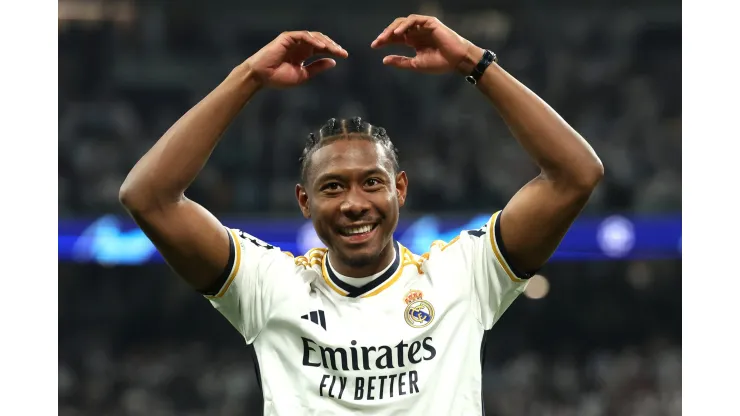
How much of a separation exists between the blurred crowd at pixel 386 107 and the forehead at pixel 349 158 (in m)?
7.19

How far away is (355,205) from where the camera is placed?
10.1 ft

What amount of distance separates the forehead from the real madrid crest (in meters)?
0.46

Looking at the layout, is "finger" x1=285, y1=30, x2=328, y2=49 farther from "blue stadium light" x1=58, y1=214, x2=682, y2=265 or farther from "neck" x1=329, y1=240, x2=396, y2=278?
"blue stadium light" x1=58, y1=214, x2=682, y2=265

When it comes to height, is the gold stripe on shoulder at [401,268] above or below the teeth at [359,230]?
below

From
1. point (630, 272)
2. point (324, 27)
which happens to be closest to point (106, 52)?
point (324, 27)

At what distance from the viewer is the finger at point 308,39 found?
9.87 feet

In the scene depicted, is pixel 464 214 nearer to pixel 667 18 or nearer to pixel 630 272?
pixel 630 272

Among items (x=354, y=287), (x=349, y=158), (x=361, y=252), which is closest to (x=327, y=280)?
(x=354, y=287)

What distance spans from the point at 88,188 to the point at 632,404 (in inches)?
264

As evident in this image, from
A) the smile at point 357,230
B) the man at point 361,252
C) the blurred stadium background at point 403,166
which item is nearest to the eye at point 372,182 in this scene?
the man at point 361,252

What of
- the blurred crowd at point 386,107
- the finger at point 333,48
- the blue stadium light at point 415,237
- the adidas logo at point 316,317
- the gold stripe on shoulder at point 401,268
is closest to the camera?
the finger at point 333,48

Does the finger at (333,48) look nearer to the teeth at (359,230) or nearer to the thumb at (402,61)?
the thumb at (402,61)

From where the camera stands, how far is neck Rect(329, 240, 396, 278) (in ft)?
10.8

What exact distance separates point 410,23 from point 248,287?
108cm
